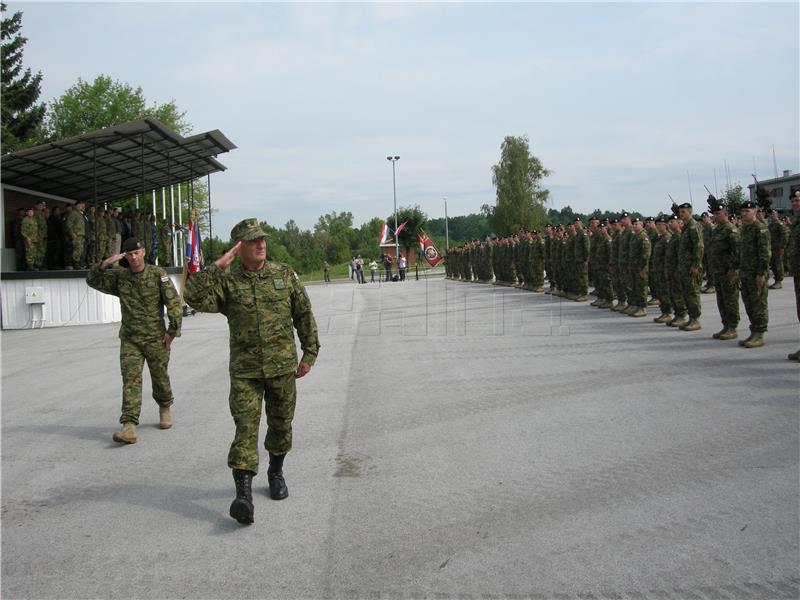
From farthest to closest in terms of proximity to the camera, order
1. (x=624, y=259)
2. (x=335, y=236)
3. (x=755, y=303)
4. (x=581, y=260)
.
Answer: (x=335, y=236), (x=581, y=260), (x=624, y=259), (x=755, y=303)

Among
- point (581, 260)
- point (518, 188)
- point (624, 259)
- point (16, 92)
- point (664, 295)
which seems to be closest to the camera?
point (664, 295)

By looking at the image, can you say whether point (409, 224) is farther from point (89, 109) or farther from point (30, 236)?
point (30, 236)

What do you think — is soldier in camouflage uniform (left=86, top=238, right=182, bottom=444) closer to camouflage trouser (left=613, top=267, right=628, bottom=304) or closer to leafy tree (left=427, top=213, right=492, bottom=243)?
camouflage trouser (left=613, top=267, right=628, bottom=304)

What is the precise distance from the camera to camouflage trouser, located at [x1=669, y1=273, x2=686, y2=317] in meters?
13.6

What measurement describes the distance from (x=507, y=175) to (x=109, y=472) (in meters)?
75.0

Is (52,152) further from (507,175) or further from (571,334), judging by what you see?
(507,175)

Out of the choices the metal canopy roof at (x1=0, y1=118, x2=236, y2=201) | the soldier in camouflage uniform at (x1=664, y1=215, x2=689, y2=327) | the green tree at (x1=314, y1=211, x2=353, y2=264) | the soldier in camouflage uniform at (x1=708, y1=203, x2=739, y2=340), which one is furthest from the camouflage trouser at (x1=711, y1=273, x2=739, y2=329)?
the green tree at (x1=314, y1=211, x2=353, y2=264)

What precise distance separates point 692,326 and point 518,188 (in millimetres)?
65925

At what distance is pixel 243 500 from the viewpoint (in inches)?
177

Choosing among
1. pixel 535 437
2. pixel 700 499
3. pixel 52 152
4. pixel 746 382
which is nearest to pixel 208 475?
pixel 535 437

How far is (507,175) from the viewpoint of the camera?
255 ft

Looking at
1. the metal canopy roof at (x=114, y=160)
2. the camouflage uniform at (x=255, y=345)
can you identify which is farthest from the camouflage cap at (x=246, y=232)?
the metal canopy roof at (x=114, y=160)

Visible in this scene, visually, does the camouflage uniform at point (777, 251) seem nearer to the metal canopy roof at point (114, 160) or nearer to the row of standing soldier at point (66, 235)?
the metal canopy roof at point (114, 160)

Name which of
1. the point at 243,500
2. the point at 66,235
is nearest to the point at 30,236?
the point at 66,235
